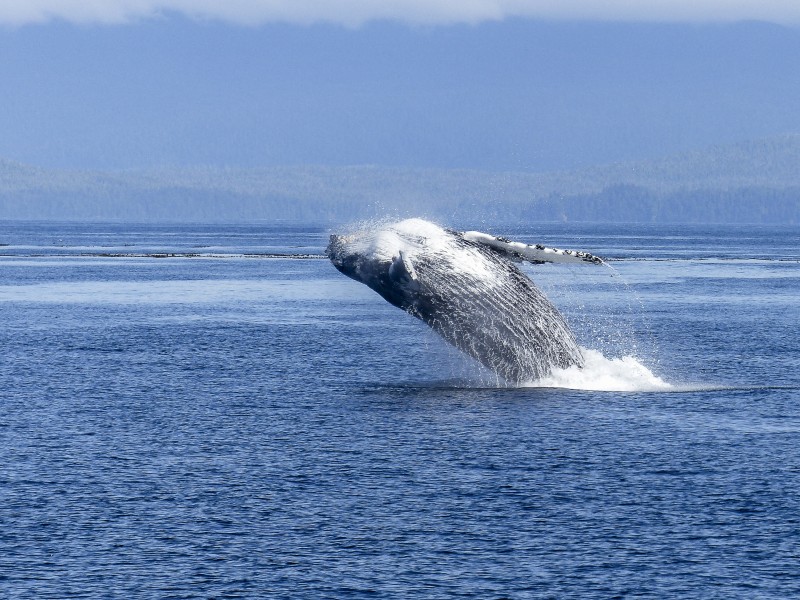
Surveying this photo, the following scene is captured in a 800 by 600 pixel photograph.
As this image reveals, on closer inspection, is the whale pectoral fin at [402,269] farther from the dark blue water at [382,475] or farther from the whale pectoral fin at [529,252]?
the dark blue water at [382,475]

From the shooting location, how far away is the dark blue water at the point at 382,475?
56.4 feet

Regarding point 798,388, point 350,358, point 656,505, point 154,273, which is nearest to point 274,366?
point 350,358

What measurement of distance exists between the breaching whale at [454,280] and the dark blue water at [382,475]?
174cm

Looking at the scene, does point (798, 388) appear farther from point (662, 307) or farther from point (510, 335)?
point (662, 307)

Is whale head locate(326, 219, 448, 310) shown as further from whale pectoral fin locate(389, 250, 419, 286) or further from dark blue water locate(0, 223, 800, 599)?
dark blue water locate(0, 223, 800, 599)

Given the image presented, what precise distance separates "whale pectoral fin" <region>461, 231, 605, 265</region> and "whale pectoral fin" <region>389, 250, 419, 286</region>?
158 cm

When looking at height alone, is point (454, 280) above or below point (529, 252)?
below

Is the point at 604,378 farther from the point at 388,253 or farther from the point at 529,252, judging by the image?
the point at 388,253

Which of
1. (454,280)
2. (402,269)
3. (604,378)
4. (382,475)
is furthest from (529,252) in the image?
(604,378)

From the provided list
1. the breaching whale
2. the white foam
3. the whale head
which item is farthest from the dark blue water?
the whale head

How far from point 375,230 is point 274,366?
41.6 feet

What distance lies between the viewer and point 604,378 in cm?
3178

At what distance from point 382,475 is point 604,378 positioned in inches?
424

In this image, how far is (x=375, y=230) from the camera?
27406 mm
